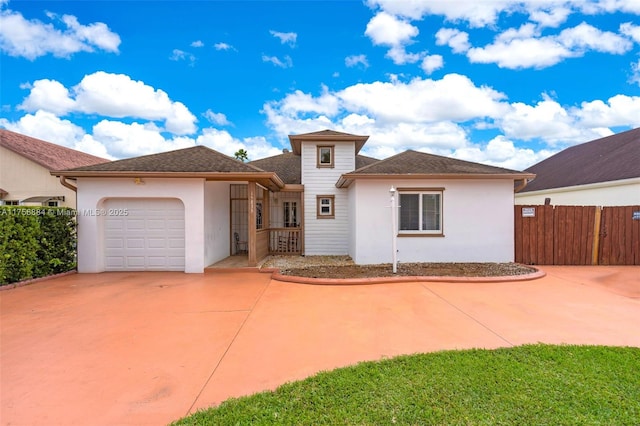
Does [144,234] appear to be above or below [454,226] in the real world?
below

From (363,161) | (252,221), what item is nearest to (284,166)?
(363,161)

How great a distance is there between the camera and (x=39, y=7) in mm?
9453

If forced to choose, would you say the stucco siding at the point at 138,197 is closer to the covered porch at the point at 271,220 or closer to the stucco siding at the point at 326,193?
the covered porch at the point at 271,220

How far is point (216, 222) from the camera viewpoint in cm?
1070

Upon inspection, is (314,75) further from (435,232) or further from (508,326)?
(508,326)

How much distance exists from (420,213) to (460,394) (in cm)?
770

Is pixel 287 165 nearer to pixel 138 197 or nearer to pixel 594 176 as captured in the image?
pixel 138 197

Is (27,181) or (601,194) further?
(27,181)

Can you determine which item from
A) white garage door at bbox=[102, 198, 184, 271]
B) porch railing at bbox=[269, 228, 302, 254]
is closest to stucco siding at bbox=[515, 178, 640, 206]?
porch railing at bbox=[269, 228, 302, 254]

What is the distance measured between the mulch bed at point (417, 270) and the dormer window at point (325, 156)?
16.6 ft

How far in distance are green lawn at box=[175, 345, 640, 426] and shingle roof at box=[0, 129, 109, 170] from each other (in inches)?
760

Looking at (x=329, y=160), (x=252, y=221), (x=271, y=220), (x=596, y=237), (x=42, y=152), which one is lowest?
(x=596, y=237)

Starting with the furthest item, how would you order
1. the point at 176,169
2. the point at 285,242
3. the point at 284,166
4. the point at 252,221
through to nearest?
the point at 284,166, the point at 285,242, the point at 252,221, the point at 176,169

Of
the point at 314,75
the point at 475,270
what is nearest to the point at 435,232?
the point at 475,270
